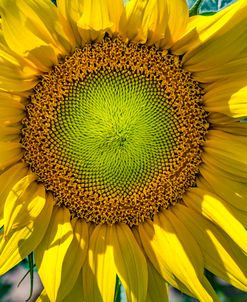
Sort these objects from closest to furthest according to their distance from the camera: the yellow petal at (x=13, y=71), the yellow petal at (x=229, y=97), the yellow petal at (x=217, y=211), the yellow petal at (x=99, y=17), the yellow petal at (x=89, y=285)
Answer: the yellow petal at (x=99, y=17)
the yellow petal at (x=13, y=71)
the yellow petal at (x=229, y=97)
the yellow petal at (x=217, y=211)
the yellow petal at (x=89, y=285)

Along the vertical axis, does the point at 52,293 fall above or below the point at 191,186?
below

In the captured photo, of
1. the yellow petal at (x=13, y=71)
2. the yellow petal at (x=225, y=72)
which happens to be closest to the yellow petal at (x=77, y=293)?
the yellow petal at (x=13, y=71)

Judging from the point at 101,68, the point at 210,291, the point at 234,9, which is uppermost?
the point at 234,9

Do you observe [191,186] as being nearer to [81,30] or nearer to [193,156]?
[193,156]

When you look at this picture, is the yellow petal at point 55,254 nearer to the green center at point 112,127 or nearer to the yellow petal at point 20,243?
the yellow petal at point 20,243

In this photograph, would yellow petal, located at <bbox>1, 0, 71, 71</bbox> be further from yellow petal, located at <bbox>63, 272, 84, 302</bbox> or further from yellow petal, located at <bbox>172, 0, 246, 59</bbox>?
yellow petal, located at <bbox>63, 272, 84, 302</bbox>

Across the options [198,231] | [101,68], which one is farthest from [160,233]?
[101,68]

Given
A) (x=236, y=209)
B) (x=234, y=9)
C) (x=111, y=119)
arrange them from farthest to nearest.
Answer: (x=236, y=209) < (x=111, y=119) < (x=234, y=9)
